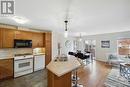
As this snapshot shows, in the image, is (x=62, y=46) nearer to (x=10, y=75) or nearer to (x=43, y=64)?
(x=43, y=64)

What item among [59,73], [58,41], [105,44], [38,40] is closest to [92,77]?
[59,73]

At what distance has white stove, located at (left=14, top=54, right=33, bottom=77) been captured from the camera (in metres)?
4.65

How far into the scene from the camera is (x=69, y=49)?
409 inches

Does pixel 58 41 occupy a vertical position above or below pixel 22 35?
below

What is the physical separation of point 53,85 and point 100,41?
8028mm

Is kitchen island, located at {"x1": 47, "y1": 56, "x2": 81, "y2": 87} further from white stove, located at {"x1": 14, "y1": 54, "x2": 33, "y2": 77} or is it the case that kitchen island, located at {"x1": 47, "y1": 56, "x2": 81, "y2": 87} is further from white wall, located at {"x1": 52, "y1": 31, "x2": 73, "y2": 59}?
white wall, located at {"x1": 52, "y1": 31, "x2": 73, "y2": 59}

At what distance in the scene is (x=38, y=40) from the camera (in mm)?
6121

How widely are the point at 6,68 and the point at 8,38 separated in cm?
127

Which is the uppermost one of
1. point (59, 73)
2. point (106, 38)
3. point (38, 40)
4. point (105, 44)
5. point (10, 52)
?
point (106, 38)

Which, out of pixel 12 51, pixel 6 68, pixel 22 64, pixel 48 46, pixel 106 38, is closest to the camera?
pixel 6 68

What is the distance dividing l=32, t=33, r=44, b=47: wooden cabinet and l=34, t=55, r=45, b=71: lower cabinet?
71cm

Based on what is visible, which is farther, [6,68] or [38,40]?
[38,40]

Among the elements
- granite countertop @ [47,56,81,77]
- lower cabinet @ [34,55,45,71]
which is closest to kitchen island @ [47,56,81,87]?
granite countertop @ [47,56,81,77]

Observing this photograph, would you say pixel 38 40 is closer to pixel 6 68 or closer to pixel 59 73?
pixel 6 68
